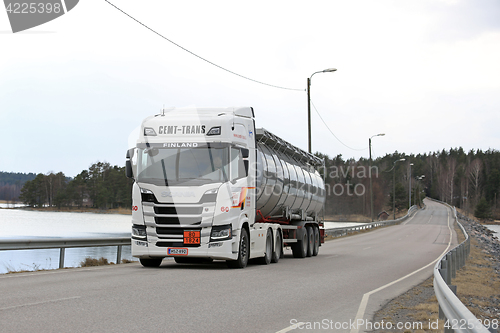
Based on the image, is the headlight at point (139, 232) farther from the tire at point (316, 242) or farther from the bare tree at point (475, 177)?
the bare tree at point (475, 177)

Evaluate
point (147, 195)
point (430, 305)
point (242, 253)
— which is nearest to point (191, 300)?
point (430, 305)

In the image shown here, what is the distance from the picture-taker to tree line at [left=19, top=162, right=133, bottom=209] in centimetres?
12462

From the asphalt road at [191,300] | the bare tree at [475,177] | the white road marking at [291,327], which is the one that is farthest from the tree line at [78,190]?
the white road marking at [291,327]

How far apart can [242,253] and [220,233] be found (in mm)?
1400

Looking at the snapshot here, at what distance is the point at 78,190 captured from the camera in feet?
422

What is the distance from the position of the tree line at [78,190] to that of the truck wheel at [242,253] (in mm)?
111372

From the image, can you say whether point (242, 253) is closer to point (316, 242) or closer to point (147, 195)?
point (147, 195)

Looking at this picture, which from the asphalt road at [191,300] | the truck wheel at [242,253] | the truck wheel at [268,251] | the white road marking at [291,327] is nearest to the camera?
the asphalt road at [191,300]

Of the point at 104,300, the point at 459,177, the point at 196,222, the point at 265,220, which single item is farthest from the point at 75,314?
the point at 459,177

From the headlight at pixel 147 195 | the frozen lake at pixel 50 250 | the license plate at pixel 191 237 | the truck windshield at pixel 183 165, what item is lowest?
the frozen lake at pixel 50 250

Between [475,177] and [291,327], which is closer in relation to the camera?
[291,327]

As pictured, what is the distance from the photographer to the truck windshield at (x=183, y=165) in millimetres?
13961

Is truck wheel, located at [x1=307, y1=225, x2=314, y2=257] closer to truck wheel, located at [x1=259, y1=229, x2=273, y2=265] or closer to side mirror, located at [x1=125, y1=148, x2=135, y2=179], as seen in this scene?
truck wheel, located at [x1=259, y1=229, x2=273, y2=265]

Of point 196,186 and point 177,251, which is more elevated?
point 196,186
